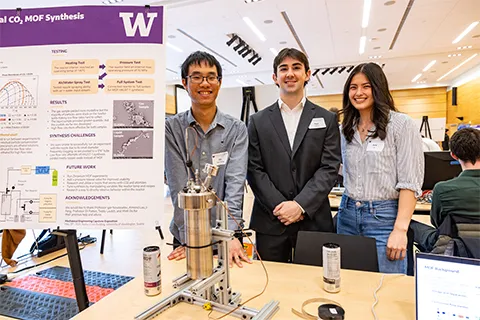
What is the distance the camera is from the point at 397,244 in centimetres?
148

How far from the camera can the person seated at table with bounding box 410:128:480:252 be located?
185 cm

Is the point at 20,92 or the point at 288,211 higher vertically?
the point at 20,92

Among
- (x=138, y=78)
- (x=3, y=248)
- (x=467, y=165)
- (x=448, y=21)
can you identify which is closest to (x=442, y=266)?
(x=138, y=78)

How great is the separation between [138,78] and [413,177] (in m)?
1.42

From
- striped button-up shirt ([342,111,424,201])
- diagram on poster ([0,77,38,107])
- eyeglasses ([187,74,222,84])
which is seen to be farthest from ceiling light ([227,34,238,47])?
diagram on poster ([0,77,38,107])

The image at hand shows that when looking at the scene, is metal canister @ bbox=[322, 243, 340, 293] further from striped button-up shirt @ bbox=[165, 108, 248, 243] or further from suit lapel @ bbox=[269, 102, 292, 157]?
suit lapel @ bbox=[269, 102, 292, 157]

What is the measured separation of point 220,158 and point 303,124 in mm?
546

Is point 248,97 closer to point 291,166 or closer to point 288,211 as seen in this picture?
point 291,166

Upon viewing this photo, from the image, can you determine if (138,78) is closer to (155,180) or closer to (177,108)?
(155,180)

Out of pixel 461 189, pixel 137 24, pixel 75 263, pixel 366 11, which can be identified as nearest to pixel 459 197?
pixel 461 189

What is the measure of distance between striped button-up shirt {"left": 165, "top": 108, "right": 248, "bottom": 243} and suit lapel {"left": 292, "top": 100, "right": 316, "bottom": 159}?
0.98 feet

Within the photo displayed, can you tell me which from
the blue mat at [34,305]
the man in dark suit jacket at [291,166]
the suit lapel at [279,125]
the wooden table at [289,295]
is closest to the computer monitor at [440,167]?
the man in dark suit jacket at [291,166]

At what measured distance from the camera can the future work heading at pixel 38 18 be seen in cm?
125

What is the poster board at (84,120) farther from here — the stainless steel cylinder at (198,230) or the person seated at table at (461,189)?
the person seated at table at (461,189)
